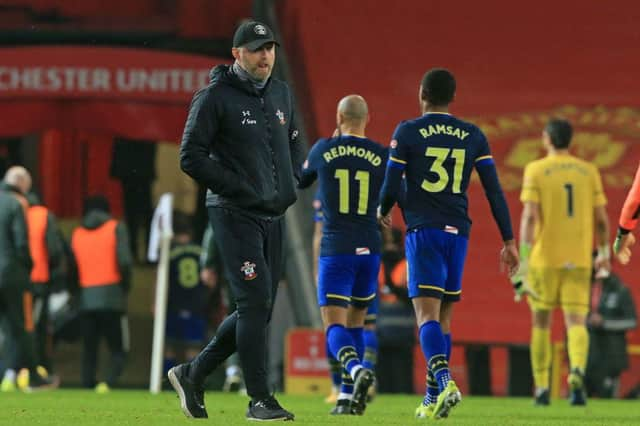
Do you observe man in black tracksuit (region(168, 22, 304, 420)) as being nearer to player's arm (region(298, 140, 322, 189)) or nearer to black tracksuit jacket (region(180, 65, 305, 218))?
black tracksuit jacket (region(180, 65, 305, 218))

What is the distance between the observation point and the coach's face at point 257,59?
962cm

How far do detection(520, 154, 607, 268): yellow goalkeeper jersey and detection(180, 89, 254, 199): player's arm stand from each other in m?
4.93

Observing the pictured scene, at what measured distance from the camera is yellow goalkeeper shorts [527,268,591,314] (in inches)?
550

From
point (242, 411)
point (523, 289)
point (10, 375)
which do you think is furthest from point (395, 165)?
point (10, 375)

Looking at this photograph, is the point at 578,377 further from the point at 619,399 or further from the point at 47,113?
the point at 47,113

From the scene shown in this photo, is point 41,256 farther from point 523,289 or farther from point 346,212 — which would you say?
point 346,212

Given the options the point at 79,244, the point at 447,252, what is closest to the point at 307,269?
the point at 79,244

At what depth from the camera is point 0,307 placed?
55.7 ft

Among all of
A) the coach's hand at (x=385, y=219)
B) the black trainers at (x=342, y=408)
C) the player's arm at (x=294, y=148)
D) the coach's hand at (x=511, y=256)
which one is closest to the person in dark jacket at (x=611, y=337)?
the black trainers at (x=342, y=408)

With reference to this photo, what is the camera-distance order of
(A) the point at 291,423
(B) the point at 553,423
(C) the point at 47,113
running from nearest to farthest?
(A) the point at 291,423
(B) the point at 553,423
(C) the point at 47,113

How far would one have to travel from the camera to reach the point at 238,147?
963 cm

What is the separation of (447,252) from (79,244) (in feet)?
26.8

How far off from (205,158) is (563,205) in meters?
5.20

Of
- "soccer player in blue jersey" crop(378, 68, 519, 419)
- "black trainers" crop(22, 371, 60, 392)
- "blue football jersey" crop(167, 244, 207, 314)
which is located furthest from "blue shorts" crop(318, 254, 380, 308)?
"blue football jersey" crop(167, 244, 207, 314)
